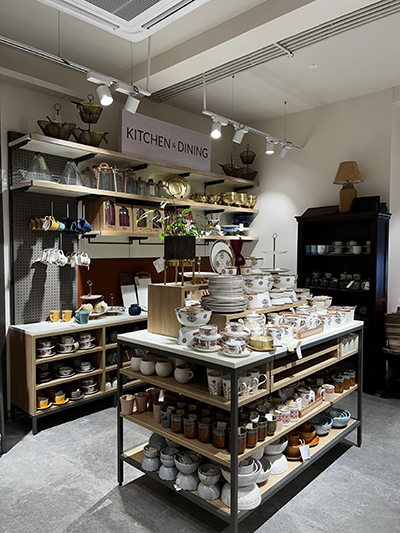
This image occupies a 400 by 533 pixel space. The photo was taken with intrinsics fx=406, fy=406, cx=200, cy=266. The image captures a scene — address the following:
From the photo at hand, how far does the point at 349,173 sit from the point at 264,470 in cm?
323

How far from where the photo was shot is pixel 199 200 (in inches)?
188

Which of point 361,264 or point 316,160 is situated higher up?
point 316,160

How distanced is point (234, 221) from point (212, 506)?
3885 millimetres

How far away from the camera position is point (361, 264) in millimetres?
4629

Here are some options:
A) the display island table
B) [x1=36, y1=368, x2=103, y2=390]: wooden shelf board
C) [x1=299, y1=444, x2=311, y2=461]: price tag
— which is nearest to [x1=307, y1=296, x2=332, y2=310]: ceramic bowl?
the display island table

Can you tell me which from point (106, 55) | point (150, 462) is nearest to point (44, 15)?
point (106, 55)

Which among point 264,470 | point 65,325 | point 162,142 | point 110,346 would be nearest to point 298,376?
point 264,470

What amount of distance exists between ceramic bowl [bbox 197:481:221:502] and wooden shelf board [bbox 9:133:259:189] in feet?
8.98

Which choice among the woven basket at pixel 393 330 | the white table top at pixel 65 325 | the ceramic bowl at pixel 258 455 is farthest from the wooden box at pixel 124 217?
the woven basket at pixel 393 330

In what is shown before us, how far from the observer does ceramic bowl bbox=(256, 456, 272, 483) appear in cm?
217

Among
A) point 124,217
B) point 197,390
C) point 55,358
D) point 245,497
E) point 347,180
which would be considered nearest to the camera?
point 245,497

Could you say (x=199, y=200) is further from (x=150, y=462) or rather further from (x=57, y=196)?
(x=150, y=462)

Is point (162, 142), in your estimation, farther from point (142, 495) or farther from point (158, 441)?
point (142, 495)

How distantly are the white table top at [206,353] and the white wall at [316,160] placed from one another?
2451 mm
